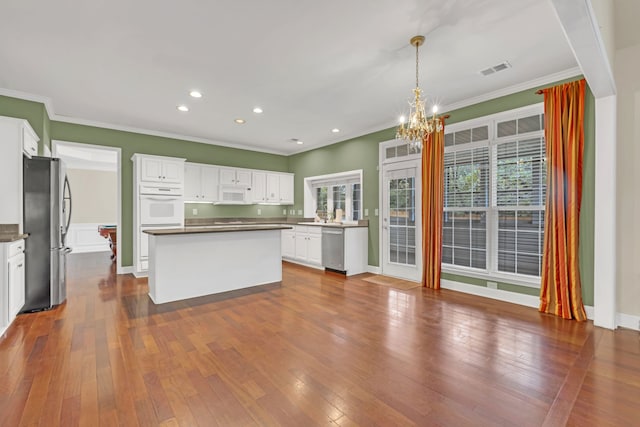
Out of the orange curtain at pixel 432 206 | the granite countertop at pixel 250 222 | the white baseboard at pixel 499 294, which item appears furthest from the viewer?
the granite countertop at pixel 250 222

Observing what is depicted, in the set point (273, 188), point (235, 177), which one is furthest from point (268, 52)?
point (273, 188)

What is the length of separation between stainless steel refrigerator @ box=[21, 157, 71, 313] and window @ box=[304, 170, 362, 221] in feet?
15.6

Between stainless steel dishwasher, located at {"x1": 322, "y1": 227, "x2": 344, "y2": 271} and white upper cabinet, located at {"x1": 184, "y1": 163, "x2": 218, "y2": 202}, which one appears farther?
white upper cabinet, located at {"x1": 184, "y1": 163, "x2": 218, "y2": 202}

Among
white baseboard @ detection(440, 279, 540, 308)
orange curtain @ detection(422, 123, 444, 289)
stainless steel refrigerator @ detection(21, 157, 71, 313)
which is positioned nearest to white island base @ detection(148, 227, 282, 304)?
stainless steel refrigerator @ detection(21, 157, 71, 313)

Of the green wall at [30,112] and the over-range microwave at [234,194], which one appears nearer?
the green wall at [30,112]

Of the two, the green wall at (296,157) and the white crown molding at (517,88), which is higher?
the white crown molding at (517,88)

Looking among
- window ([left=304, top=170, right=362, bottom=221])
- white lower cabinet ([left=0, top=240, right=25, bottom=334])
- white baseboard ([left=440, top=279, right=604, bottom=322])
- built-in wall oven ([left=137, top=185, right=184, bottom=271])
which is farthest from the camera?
window ([left=304, top=170, right=362, bottom=221])

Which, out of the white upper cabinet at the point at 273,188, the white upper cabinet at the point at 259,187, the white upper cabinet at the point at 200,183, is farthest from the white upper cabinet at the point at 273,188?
the white upper cabinet at the point at 200,183

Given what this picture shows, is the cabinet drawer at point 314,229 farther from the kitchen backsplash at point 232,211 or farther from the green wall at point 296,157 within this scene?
the kitchen backsplash at point 232,211

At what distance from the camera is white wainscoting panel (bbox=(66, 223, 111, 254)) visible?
28.9ft

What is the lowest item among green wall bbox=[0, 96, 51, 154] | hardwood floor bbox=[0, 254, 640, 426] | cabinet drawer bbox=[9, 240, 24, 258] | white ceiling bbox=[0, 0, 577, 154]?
hardwood floor bbox=[0, 254, 640, 426]

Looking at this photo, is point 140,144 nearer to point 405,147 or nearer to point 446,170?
point 405,147

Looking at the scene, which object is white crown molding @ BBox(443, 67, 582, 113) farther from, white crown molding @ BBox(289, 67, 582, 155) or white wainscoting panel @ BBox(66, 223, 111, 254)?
white wainscoting panel @ BBox(66, 223, 111, 254)

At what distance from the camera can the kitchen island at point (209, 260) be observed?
3.82 m
